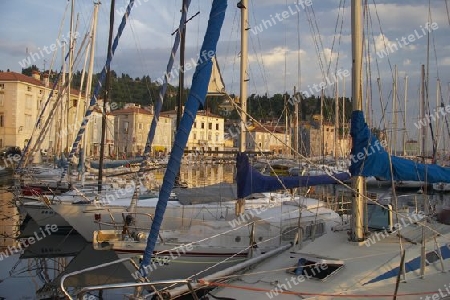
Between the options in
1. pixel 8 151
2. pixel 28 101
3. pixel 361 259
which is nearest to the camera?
pixel 361 259

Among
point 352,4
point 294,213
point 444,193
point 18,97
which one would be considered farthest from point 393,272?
point 18,97

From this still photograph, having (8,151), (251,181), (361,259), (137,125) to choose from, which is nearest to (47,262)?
(251,181)

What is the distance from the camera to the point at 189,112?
6.29 meters

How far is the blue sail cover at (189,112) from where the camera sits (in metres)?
6.23

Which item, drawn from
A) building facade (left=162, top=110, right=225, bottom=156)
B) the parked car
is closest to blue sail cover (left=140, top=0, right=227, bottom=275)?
the parked car

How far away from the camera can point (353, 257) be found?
8.55 m

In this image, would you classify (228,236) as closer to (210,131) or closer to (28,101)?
(28,101)

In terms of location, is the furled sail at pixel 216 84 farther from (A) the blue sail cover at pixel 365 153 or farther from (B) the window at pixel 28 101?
(B) the window at pixel 28 101

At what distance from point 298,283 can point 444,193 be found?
37.7 metres

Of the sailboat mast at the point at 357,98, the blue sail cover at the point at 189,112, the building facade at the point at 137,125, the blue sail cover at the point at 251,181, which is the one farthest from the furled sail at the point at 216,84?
the building facade at the point at 137,125

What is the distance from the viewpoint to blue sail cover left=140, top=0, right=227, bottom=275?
6227 millimetres

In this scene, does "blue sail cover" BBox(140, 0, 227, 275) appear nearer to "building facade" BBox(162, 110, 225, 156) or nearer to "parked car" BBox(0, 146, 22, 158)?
"parked car" BBox(0, 146, 22, 158)

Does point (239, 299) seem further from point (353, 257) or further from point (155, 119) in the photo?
point (155, 119)

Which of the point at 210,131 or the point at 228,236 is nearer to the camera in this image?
the point at 228,236
